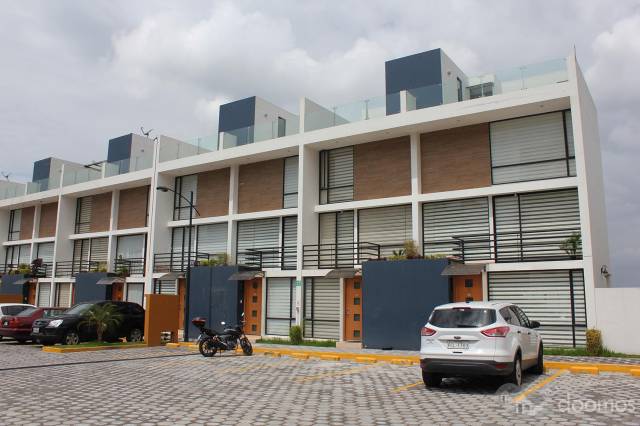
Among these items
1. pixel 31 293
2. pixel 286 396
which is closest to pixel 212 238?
pixel 31 293

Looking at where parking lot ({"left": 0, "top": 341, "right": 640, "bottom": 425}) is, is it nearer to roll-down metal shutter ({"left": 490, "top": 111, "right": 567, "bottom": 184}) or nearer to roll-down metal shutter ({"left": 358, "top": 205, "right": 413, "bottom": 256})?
roll-down metal shutter ({"left": 358, "top": 205, "right": 413, "bottom": 256})

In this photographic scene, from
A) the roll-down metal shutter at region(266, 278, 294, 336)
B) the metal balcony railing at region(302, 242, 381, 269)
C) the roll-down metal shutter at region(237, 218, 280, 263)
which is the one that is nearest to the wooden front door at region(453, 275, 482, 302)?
the metal balcony railing at region(302, 242, 381, 269)

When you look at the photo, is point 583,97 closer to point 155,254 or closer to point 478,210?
point 478,210

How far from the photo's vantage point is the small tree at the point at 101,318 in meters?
20.2

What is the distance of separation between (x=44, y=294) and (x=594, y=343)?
34.0m

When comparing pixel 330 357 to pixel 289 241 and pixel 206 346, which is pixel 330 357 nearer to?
pixel 206 346

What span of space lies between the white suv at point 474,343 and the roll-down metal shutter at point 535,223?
871 cm

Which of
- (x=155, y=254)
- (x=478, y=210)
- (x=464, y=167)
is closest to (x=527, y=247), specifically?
(x=478, y=210)

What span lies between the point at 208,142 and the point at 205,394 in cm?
2018

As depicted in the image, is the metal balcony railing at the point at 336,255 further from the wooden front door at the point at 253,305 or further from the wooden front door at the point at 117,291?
the wooden front door at the point at 117,291

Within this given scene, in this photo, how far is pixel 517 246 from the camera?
771 inches

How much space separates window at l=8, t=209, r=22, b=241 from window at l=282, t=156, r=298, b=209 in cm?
2702

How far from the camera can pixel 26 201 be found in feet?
130

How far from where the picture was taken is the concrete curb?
42.9 feet
